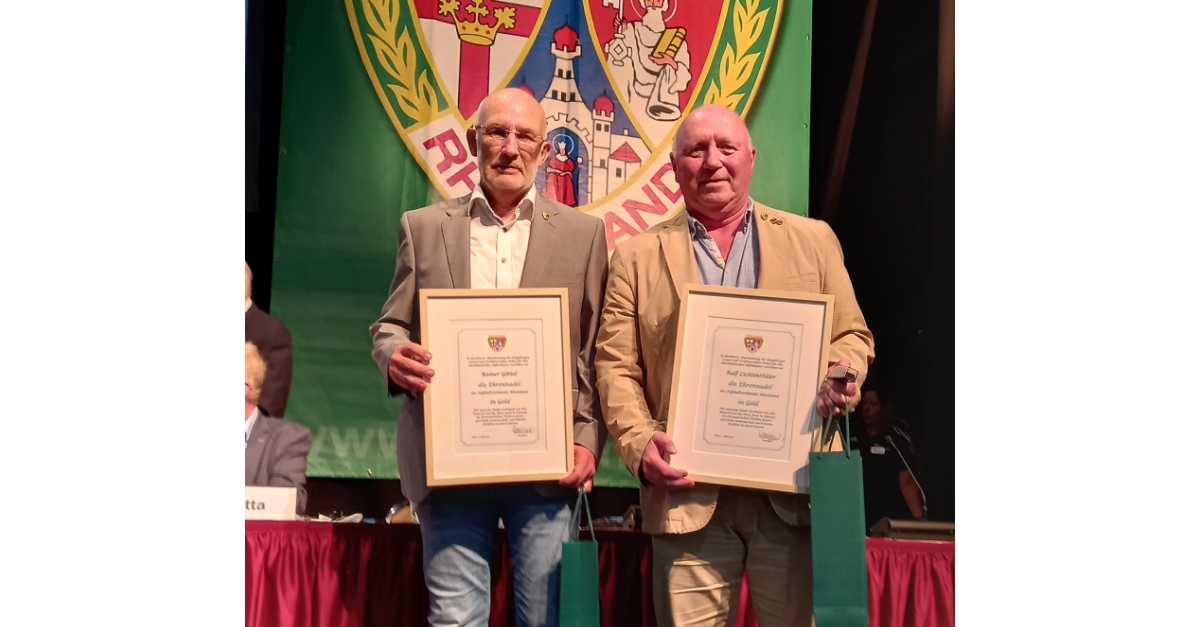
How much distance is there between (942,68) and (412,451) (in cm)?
218

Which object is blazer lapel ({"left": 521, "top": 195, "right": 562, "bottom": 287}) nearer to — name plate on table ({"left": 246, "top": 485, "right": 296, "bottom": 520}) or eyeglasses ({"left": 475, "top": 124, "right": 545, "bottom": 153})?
eyeglasses ({"left": 475, "top": 124, "right": 545, "bottom": 153})

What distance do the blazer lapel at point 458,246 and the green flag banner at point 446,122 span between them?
0.38 m

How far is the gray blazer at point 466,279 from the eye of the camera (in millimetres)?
2754

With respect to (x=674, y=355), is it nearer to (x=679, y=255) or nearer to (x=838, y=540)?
(x=679, y=255)

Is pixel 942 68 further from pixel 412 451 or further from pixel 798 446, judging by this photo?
pixel 412 451

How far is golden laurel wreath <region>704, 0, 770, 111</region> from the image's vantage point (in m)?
3.26

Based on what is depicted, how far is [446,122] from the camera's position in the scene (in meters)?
3.17

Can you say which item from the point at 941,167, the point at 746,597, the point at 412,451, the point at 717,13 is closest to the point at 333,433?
the point at 412,451

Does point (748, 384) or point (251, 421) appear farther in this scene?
point (251, 421)

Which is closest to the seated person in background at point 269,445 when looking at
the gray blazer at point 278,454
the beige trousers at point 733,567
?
the gray blazer at point 278,454

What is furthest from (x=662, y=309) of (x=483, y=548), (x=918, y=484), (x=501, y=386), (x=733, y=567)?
(x=918, y=484)

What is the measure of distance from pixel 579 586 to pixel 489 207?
44.7 inches

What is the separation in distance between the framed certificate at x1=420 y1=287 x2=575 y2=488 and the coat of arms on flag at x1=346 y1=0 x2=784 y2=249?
61cm

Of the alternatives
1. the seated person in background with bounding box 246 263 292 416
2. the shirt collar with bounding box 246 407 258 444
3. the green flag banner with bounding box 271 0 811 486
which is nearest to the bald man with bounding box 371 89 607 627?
the green flag banner with bounding box 271 0 811 486
